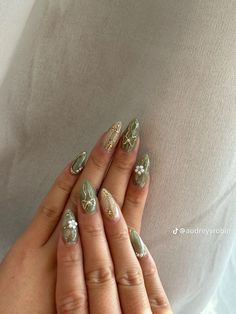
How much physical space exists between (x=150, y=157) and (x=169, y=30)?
17 cm

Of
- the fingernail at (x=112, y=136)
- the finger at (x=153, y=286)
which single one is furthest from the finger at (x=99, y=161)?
the finger at (x=153, y=286)

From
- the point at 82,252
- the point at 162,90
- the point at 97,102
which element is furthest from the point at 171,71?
the point at 82,252

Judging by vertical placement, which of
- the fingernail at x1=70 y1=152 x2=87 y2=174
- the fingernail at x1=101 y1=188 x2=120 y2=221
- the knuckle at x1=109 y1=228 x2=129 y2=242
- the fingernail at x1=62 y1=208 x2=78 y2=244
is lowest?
the fingernail at x1=62 y1=208 x2=78 y2=244

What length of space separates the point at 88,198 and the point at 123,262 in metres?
0.10

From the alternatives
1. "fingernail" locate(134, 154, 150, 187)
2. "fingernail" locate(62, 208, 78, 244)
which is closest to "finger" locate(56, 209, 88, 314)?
"fingernail" locate(62, 208, 78, 244)

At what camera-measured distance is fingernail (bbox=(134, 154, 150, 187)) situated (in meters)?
0.57

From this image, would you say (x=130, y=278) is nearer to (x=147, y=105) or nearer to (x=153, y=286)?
(x=153, y=286)

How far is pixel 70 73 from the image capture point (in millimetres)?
625

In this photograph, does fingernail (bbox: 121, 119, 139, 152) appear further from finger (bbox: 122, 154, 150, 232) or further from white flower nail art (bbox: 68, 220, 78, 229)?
white flower nail art (bbox: 68, 220, 78, 229)

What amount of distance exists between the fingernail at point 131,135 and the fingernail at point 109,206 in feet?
0.23

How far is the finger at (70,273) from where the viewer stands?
0.55 meters

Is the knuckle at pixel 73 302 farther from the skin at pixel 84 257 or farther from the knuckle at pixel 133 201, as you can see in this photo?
the knuckle at pixel 133 201

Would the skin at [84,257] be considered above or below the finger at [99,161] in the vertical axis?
below

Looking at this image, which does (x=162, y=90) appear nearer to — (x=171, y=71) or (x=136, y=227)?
(x=171, y=71)
